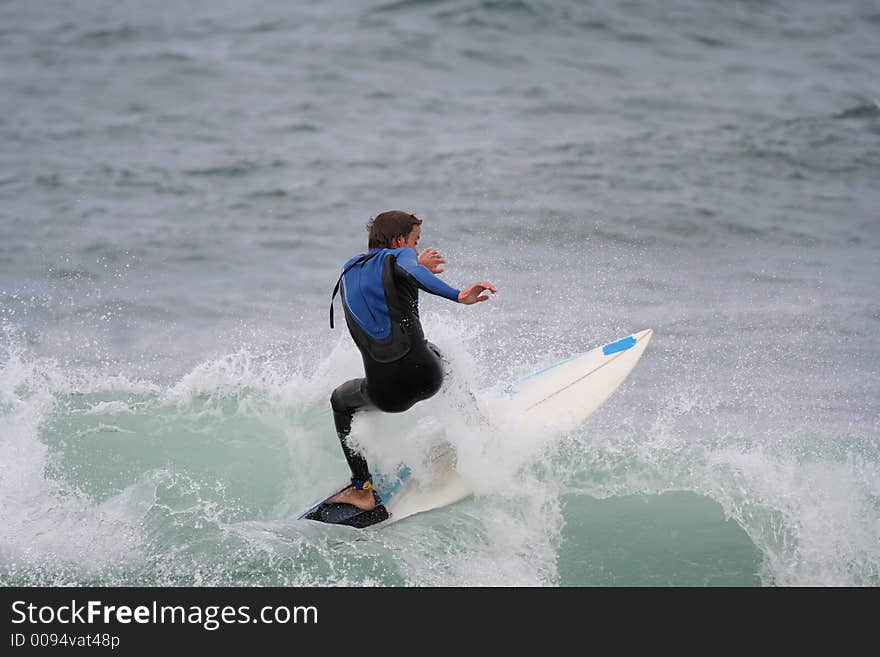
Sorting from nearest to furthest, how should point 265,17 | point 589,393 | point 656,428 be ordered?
point 589,393
point 656,428
point 265,17

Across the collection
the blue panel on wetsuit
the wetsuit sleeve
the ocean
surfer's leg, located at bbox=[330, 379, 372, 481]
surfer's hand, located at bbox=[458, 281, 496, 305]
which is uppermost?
the wetsuit sleeve

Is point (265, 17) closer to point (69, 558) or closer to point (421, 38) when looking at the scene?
point (421, 38)

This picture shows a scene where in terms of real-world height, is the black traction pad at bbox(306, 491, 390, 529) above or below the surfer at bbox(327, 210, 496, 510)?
below

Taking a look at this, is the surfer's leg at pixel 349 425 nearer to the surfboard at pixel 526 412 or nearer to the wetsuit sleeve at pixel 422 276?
the surfboard at pixel 526 412

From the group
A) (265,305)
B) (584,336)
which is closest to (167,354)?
(265,305)

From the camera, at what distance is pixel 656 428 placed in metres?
7.05

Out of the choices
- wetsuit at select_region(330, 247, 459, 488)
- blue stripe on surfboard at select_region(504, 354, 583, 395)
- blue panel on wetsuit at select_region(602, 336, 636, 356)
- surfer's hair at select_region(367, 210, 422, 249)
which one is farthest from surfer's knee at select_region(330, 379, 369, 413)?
blue panel on wetsuit at select_region(602, 336, 636, 356)

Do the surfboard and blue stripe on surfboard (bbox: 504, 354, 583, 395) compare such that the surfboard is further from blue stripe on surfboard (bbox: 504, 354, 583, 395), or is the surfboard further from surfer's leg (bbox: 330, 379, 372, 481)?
surfer's leg (bbox: 330, 379, 372, 481)

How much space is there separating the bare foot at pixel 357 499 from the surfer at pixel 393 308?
0.57 metres

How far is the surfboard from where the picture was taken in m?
5.68

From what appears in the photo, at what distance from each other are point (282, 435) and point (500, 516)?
70.4 inches

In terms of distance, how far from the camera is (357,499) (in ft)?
18.6

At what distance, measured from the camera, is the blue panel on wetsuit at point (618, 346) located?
6762 mm

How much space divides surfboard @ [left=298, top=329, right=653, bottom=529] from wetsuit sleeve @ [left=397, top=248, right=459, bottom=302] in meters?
1.32
